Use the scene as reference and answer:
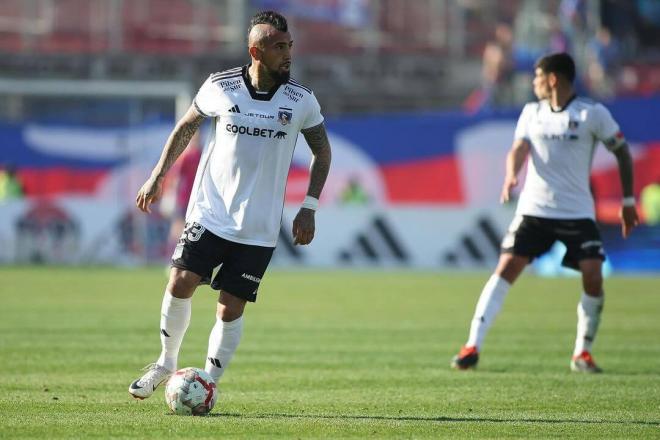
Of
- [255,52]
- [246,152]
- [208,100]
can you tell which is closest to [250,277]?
[246,152]

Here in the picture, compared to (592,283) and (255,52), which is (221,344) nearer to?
(255,52)

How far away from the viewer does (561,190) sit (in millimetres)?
11508

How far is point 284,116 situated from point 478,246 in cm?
1755

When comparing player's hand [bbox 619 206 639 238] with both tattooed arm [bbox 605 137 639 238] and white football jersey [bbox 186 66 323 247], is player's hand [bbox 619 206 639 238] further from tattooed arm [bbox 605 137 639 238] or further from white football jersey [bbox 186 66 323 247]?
white football jersey [bbox 186 66 323 247]

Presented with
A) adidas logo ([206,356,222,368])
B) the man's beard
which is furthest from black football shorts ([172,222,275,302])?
the man's beard

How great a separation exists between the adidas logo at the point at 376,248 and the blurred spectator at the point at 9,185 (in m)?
6.68

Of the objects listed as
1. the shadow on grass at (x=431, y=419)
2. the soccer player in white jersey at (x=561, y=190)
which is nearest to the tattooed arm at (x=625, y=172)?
the soccer player in white jersey at (x=561, y=190)

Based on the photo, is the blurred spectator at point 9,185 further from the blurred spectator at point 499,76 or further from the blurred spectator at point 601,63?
the blurred spectator at point 601,63

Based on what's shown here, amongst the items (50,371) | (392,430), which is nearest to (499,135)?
(50,371)

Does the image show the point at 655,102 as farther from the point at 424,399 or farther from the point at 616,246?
the point at 424,399

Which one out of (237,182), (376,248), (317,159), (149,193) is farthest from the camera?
(376,248)

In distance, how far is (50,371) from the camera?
34.6 ft

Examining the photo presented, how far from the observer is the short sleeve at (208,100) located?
8.53 m

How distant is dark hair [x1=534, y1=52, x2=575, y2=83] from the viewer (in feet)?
37.3
